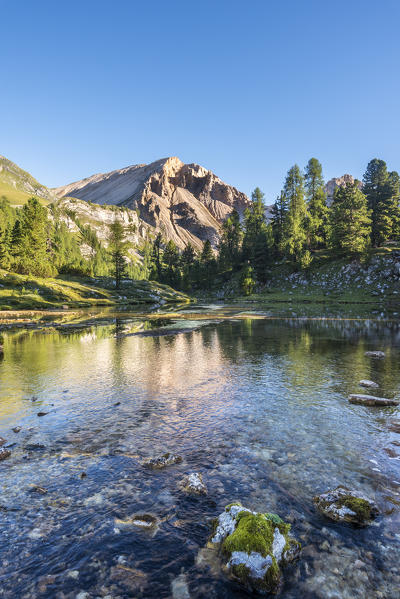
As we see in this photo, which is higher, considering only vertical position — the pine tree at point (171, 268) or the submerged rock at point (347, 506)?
the pine tree at point (171, 268)

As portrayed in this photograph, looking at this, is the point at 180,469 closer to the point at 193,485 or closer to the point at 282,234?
the point at 193,485

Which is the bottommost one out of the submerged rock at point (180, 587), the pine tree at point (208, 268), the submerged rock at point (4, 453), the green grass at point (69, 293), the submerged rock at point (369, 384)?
the submerged rock at point (369, 384)

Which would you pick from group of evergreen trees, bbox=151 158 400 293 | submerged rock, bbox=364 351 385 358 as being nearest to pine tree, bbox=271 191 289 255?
group of evergreen trees, bbox=151 158 400 293

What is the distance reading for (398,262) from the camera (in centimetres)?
7500

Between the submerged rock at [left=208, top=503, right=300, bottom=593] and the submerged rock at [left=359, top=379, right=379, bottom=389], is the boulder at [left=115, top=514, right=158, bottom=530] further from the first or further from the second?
the submerged rock at [left=359, top=379, right=379, bottom=389]

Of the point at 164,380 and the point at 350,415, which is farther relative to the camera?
the point at 164,380

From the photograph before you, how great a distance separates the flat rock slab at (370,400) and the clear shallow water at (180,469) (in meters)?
0.53

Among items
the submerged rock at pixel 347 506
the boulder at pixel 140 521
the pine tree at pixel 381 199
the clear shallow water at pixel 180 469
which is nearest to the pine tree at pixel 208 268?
the pine tree at pixel 381 199

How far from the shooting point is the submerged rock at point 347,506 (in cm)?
660

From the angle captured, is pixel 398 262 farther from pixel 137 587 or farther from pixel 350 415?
pixel 137 587

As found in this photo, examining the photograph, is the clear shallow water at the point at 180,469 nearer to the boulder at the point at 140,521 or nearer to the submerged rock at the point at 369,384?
the boulder at the point at 140,521

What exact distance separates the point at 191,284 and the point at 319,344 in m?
121

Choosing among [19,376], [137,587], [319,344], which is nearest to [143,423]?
[137,587]

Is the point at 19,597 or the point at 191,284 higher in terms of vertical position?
the point at 191,284
